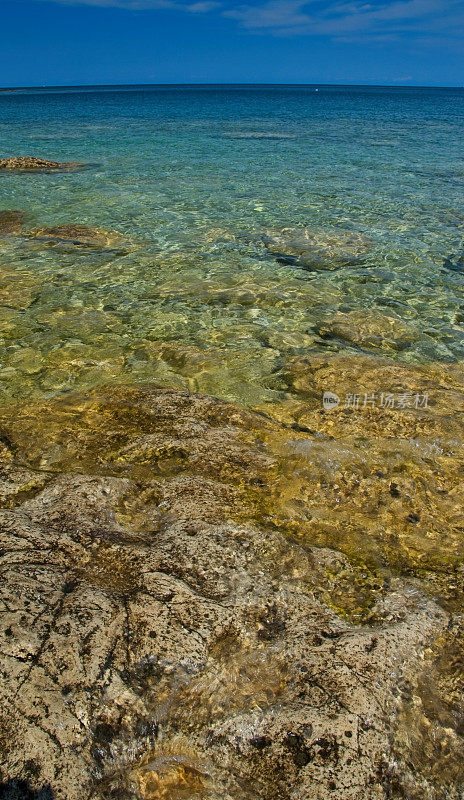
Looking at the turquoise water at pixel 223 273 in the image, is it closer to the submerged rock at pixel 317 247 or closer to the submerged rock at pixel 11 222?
the submerged rock at pixel 317 247

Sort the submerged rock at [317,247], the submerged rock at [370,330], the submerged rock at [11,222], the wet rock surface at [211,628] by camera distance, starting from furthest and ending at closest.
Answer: the submerged rock at [11,222] → the submerged rock at [317,247] → the submerged rock at [370,330] → the wet rock surface at [211,628]

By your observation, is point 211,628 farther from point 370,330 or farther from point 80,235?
point 80,235

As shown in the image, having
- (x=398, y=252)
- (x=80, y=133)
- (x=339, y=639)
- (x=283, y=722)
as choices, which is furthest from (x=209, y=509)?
(x=80, y=133)

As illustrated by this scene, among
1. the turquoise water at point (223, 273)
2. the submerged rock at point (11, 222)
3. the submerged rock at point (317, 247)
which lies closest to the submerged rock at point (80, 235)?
the turquoise water at point (223, 273)

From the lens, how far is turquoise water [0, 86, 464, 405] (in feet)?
18.6

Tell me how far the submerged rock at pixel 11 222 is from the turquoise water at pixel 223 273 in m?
0.22

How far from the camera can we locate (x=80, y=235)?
10.1 m

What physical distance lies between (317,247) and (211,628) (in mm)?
8087

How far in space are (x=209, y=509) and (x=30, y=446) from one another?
157 cm

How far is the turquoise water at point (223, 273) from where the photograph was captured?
5.67 metres

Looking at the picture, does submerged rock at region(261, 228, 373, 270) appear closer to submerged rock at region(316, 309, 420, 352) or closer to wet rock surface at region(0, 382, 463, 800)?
submerged rock at region(316, 309, 420, 352)

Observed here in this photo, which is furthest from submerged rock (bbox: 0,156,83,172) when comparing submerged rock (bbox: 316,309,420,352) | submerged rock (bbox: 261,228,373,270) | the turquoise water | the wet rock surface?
the wet rock surface

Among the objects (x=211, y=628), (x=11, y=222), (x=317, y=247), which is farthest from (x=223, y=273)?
(x=211, y=628)

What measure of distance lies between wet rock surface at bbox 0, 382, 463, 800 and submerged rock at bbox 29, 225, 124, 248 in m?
6.58
